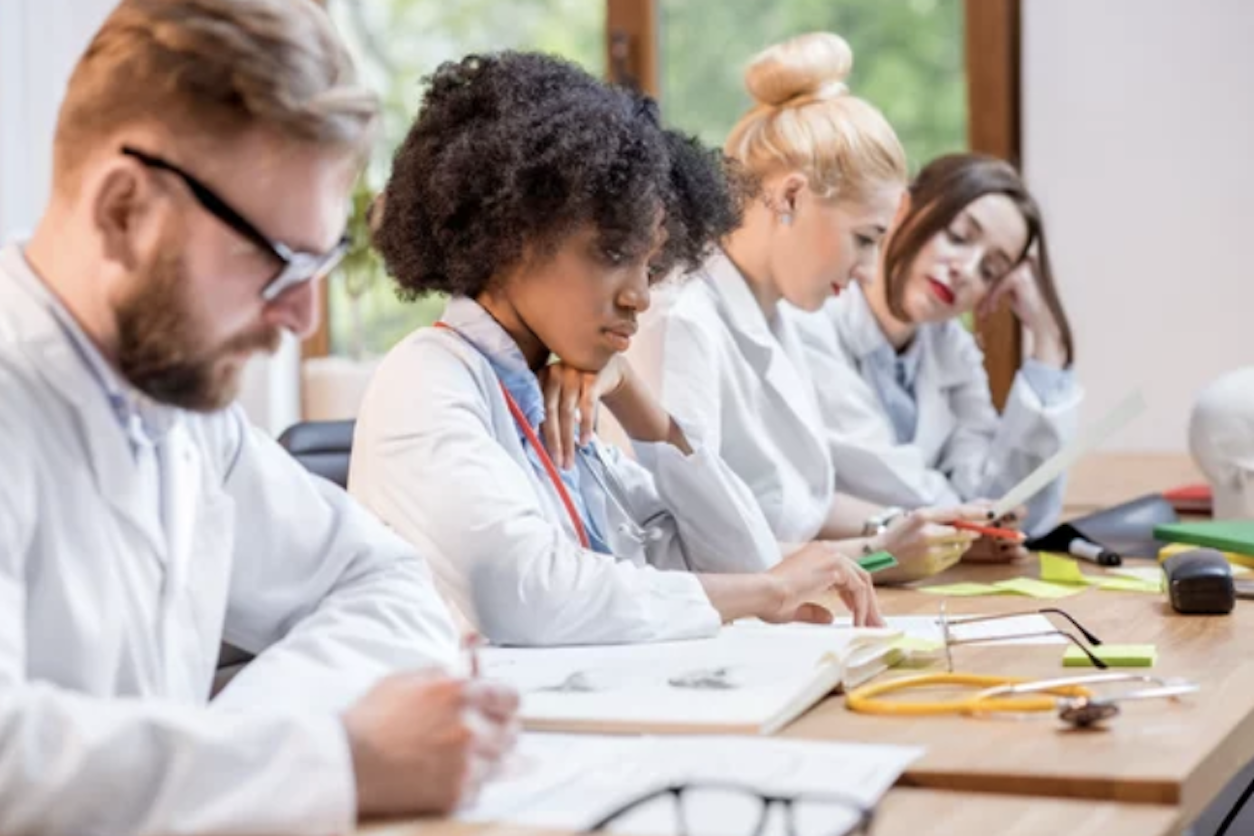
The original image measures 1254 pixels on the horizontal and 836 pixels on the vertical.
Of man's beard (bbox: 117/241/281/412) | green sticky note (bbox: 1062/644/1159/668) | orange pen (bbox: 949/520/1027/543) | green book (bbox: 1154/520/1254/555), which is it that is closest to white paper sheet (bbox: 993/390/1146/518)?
orange pen (bbox: 949/520/1027/543)

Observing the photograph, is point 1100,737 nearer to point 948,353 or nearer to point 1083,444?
point 1083,444

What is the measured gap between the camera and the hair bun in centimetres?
301

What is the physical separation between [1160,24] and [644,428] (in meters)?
2.49

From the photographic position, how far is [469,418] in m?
A: 2.02

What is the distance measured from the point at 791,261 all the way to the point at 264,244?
1.67 meters

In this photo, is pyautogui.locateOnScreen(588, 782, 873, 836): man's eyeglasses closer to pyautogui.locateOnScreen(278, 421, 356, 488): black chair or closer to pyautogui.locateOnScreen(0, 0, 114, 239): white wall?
pyautogui.locateOnScreen(278, 421, 356, 488): black chair

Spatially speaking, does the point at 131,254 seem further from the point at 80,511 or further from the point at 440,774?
the point at 440,774

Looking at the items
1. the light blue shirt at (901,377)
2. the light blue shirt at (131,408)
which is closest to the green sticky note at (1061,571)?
the light blue shirt at (901,377)

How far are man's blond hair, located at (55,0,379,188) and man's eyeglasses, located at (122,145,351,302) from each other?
0.09 feet

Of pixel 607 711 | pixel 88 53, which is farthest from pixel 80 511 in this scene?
pixel 607 711

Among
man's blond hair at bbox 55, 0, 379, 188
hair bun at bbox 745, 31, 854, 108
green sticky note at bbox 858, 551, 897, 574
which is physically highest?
man's blond hair at bbox 55, 0, 379, 188

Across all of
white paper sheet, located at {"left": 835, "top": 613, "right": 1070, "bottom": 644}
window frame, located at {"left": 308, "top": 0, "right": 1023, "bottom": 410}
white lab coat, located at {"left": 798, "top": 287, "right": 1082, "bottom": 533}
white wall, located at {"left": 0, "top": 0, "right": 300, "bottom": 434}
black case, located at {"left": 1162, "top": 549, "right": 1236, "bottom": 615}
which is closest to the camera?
white paper sheet, located at {"left": 835, "top": 613, "right": 1070, "bottom": 644}

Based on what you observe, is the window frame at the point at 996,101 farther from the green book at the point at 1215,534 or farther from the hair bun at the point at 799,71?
the green book at the point at 1215,534

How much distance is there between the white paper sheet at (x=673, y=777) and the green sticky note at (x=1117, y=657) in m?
0.43
